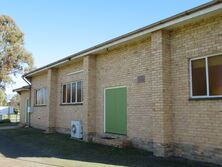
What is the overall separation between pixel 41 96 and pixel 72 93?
201 inches

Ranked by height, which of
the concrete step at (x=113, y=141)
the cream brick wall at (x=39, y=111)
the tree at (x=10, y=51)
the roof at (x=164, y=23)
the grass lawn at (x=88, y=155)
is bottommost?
the grass lawn at (x=88, y=155)

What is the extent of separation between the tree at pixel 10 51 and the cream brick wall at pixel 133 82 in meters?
22.7

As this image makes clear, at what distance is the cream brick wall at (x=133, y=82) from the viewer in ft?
32.5

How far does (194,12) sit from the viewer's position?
7555 mm

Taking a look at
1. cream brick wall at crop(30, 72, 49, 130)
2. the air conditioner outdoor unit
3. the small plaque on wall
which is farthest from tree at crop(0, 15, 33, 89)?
the small plaque on wall

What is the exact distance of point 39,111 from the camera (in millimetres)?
19266

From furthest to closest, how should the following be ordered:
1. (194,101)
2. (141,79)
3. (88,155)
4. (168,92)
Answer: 1. (141,79)
2. (88,155)
3. (168,92)
4. (194,101)

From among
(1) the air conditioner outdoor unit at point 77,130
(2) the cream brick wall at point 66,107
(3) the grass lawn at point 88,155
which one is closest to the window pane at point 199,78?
(3) the grass lawn at point 88,155

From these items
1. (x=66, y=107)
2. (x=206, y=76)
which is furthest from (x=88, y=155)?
(x=66, y=107)

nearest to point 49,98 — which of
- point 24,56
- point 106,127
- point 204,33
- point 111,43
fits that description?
point 106,127

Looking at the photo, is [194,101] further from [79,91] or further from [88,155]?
[79,91]

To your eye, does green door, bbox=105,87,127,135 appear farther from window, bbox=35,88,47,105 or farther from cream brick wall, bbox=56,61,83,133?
window, bbox=35,88,47,105

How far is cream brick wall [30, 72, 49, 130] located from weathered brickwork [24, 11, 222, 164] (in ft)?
21.3

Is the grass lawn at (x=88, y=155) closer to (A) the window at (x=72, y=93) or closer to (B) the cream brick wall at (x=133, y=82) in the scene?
(B) the cream brick wall at (x=133, y=82)
